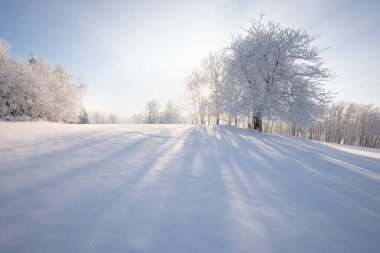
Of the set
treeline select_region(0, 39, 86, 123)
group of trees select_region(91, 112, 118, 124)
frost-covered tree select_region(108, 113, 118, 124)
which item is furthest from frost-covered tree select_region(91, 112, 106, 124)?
treeline select_region(0, 39, 86, 123)

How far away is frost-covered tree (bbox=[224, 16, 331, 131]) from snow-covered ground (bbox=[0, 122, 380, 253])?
8453 mm

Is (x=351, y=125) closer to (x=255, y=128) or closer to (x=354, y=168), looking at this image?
(x=255, y=128)

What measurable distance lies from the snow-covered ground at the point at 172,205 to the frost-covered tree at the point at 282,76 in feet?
27.7

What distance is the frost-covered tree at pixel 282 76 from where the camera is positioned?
13734 millimetres

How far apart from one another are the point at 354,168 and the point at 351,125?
2313 inches

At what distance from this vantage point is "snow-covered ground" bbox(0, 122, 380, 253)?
2543mm

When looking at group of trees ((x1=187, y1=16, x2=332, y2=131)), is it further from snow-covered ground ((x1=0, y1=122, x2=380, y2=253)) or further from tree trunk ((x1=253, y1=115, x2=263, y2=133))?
snow-covered ground ((x1=0, y1=122, x2=380, y2=253))

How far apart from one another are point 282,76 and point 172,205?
14018 millimetres

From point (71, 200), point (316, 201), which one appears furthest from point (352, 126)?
point (71, 200)

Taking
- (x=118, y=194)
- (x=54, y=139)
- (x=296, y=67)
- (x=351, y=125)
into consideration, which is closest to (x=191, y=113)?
(x=296, y=67)

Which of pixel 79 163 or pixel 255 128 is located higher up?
pixel 255 128

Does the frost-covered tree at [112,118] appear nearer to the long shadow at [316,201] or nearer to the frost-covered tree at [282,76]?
the frost-covered tree at [282,76]

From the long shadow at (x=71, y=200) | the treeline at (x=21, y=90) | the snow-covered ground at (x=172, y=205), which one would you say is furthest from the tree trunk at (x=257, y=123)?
the treeline at (x=21, y=90)

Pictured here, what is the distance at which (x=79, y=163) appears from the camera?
193 inches
